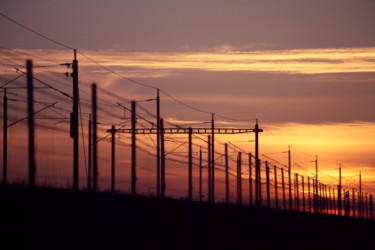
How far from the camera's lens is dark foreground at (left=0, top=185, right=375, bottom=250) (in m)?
16.2

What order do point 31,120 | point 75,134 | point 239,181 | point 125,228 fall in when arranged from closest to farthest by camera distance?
1. point 125,228
2. point 75,134
3. point 31,120
4. point 239,181

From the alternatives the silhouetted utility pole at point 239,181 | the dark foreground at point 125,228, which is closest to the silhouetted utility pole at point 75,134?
the dark foreground at point 125,228

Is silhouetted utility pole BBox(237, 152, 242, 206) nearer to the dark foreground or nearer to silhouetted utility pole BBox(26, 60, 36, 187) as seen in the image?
the dark foreground

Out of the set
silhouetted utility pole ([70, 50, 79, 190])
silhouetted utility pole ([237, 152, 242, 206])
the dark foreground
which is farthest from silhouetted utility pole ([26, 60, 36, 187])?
silhouetted utility pole ([237, 152, 242, 206])

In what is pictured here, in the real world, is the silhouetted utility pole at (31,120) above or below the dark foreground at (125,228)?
above

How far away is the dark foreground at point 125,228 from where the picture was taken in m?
16.2

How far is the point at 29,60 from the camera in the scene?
115ft

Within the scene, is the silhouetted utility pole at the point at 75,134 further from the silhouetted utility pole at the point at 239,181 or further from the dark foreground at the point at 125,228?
the silhouetted utility pole at the point at 239,181

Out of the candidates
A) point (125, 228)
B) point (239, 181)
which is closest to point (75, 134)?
point (125, 228)

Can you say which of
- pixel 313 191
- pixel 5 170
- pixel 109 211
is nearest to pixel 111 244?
pixel 109 211

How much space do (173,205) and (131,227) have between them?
24.1m

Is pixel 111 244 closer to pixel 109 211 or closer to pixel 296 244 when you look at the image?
pixel 296 244

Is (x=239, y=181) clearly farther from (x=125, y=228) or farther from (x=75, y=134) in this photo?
(x=125, y=228)

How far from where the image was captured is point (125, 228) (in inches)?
733
